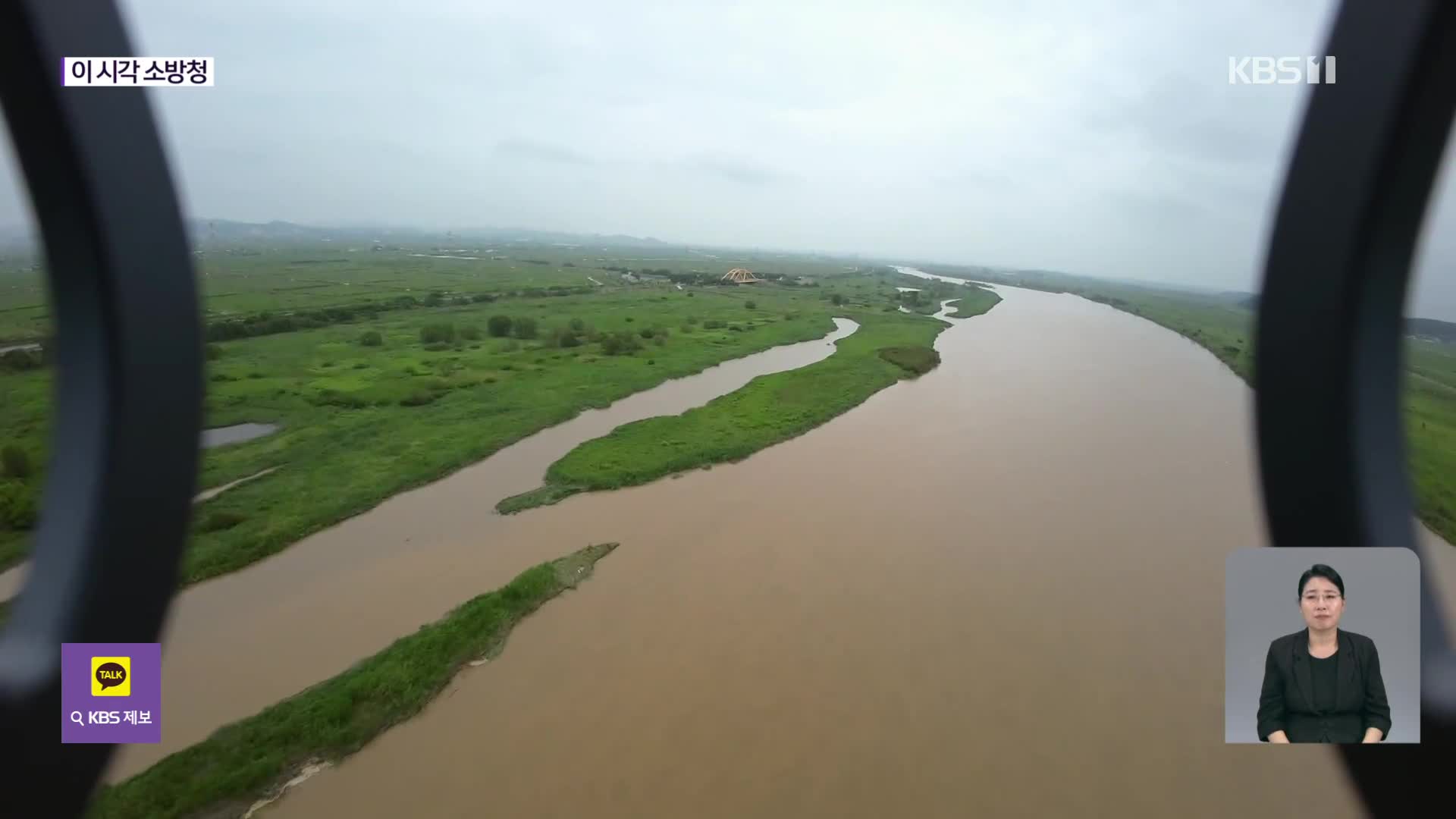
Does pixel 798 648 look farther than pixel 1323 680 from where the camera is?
Yes

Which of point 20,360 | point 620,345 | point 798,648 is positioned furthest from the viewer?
point 620,345

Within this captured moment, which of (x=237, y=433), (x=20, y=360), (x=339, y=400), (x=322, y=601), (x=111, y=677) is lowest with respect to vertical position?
(x=322, y=601)

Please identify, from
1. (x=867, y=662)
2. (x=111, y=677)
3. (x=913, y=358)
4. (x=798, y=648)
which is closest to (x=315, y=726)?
(x=111, y=677)

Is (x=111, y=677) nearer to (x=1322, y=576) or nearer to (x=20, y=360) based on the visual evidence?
(x=1322, y=576)

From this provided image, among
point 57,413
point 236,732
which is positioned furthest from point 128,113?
point 236,732

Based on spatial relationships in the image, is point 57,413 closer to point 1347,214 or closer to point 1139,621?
point 1347,214
